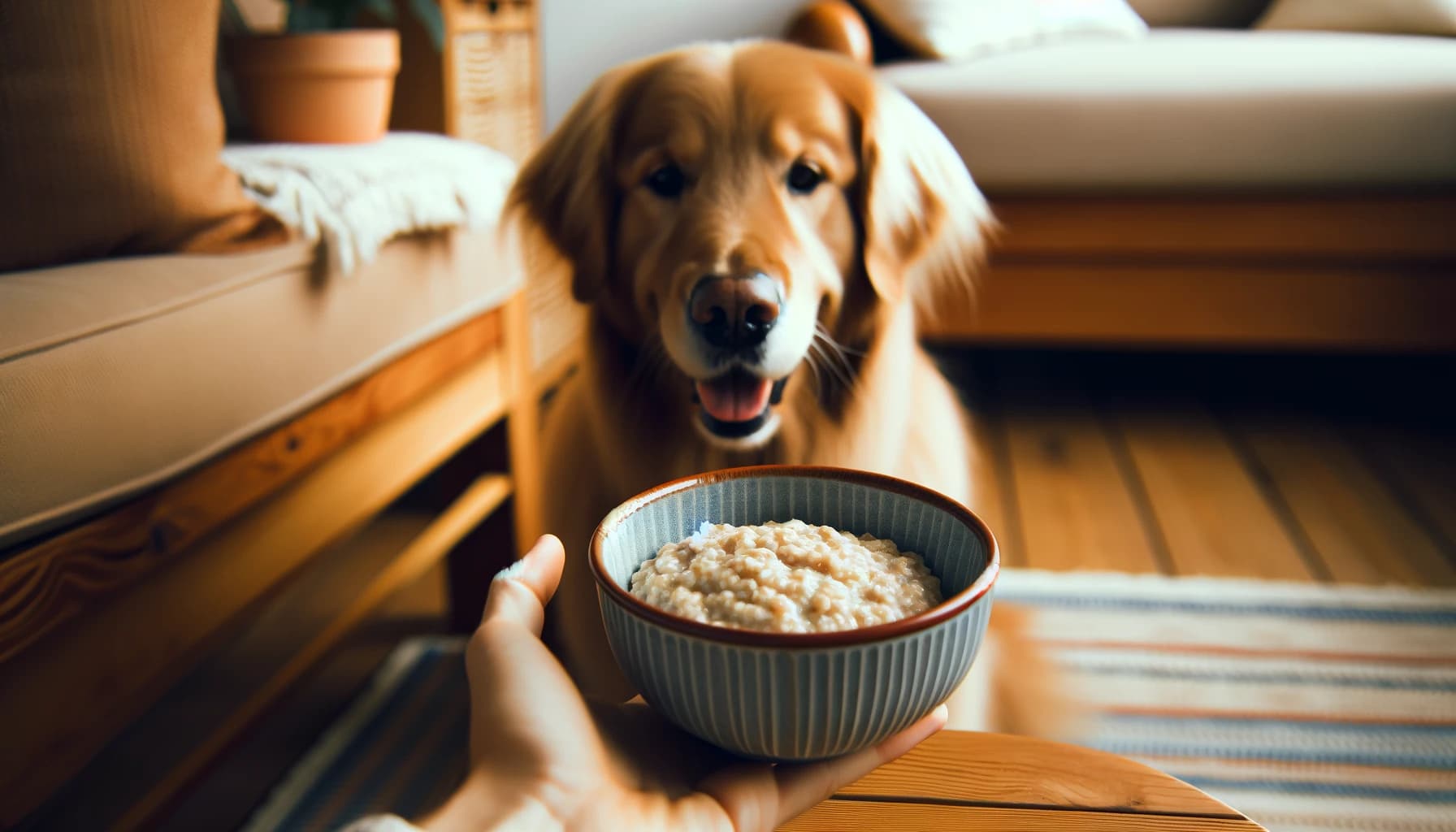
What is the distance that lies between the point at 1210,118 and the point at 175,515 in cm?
207

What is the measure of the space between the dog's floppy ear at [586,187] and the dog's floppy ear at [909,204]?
315 mm

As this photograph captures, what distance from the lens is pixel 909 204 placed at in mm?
1255

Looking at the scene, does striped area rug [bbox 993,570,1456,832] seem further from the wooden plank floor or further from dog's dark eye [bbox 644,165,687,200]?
dog's dark eye [bbox 644,165,687,200]

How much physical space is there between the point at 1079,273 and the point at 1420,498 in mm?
820

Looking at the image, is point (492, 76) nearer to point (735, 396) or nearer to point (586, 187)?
point (586, 187)

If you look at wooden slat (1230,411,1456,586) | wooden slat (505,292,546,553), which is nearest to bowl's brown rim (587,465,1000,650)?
wooden slat (505,292,546,553)

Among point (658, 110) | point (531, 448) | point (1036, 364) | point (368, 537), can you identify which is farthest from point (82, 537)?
point (1036, 364)

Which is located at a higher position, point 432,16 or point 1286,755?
point 432,16

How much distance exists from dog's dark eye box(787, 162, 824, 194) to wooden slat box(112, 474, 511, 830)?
2.35 feet

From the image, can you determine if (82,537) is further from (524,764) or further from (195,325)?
(524,764)

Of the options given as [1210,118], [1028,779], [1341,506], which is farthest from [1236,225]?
[1028,779]

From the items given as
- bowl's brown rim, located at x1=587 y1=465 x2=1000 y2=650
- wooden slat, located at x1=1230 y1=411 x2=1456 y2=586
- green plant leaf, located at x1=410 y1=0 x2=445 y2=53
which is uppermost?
green plant leaf, located at x1=410 y1=0 x2=445 y2=53

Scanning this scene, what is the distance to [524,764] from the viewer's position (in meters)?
0.47

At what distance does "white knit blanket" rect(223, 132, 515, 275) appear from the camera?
3.62 ft
